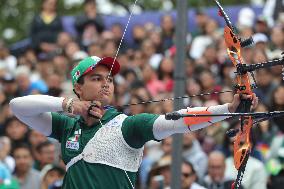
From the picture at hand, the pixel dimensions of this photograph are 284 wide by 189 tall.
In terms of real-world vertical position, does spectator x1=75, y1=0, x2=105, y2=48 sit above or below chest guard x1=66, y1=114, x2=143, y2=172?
above

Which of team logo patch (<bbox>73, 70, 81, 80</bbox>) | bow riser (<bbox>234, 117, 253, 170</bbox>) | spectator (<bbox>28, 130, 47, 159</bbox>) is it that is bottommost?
bow riser (<bbox>234, 117, 253, 170</bbox>)

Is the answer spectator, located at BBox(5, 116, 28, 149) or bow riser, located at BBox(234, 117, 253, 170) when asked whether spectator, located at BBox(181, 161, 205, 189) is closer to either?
bow riser, located at BBox(234, 117, 253, 170)

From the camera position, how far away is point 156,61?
16188 mm

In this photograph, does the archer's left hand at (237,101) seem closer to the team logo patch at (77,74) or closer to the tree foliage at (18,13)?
the team logo patch at (77,74)

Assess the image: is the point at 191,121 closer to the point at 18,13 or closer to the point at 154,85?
the point at 154,85

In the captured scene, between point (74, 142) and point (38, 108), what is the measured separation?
38 cm

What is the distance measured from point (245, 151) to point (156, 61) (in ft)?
29.5

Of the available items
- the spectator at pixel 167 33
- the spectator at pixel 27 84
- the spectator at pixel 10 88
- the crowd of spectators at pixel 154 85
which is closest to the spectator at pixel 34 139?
the crowd of spectators at pixel 154 85

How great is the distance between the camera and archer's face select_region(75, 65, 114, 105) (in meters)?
7.67

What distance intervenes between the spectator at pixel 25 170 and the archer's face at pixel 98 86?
14.3ft

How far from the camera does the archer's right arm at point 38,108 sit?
7.64 meters

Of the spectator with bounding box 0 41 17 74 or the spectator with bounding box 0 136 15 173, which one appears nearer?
the spectator with bounding box 0 136 15 173

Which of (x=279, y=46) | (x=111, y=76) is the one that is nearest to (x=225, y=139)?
(x=279, y=46)

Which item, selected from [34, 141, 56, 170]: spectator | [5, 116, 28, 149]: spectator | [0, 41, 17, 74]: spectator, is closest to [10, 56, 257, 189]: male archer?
[34, 141, 56, 170]: spectator
